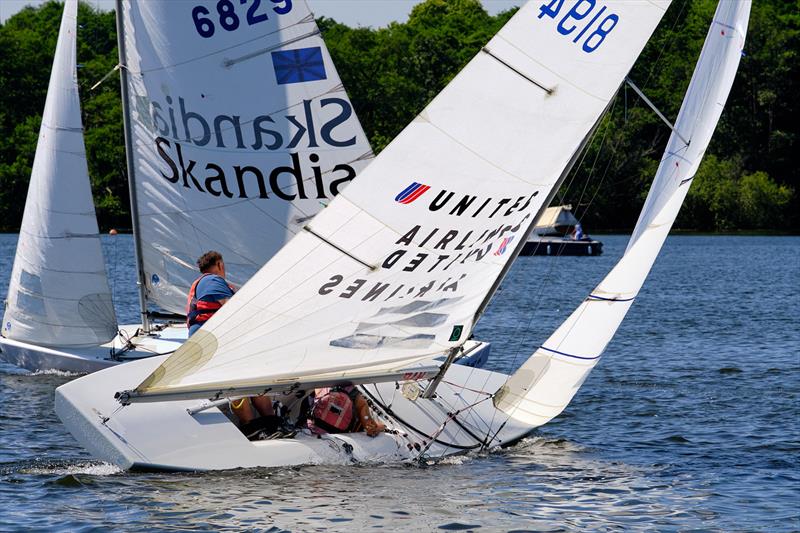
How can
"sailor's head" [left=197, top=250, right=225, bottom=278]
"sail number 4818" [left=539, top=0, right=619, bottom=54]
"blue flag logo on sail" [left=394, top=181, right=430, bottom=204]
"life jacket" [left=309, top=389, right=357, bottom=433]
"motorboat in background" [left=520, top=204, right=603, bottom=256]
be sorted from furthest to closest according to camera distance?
"motorboat in background" [left=520, top=204, right=603, bottom=256] → "sailor's head" [left=197, top=250, right=225, bottom=278] → "life jacket" [left=309, top=389, right=357, bottom=433] → "sail number 4818" [left=539, top=0, right=619, bottom=54] → "blue flag logo on sail" [left=394, top=181, right=430, bottom=204]

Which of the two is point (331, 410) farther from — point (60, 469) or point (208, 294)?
point (60, 469)

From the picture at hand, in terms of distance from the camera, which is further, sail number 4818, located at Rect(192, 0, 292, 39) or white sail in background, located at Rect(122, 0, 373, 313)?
white sail in background, located at Rect(122, 0, 373, 313)

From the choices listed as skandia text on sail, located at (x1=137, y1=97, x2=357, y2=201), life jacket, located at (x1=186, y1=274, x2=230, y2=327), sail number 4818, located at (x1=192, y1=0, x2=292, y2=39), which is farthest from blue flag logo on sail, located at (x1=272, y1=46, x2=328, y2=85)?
life jacket, located at (x1=186, y1=274, x2=230, y2=327)

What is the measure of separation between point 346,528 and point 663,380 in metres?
8.87

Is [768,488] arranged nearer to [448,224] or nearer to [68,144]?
[448,224]

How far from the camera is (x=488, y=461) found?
11.2 metres

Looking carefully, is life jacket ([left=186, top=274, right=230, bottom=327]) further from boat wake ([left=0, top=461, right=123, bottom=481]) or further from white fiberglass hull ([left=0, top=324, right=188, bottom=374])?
white fiberglass hull ([left=0, top=324, right=188, bottom=374])

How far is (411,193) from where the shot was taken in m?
9.95

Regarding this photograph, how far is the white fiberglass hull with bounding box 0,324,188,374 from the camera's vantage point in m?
15.3

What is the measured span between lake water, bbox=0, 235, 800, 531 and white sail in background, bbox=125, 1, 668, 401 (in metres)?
0.88

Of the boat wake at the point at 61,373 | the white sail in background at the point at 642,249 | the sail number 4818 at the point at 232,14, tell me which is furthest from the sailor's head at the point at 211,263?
the boat wake at the point at 61,373

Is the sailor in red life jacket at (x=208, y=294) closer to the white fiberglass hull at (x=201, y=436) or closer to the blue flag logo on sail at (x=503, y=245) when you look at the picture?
the white fiberglass hull at (x=201, y=436)

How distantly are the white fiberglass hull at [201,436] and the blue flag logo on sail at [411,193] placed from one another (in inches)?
82.8

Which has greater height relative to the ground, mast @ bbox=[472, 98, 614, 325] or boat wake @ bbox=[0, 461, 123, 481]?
mast @ bbox=[472, 98, 614, 325]
